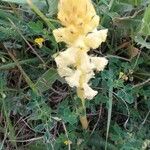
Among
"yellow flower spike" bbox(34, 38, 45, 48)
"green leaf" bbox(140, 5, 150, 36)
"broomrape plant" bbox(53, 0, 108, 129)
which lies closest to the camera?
"broomrape plant" bbox(53, 0, 108, 129)

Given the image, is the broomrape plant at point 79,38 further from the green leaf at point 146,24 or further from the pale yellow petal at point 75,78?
the green leaf at point 146,24

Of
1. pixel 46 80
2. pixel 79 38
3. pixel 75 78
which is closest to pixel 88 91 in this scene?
pixel 75 78

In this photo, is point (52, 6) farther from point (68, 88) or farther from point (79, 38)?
point (79, 38)

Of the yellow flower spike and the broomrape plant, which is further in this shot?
the yellow flower spike

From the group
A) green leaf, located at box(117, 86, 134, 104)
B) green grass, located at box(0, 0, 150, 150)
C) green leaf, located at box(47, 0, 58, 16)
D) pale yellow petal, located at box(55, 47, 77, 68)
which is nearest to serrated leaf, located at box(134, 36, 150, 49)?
green grass, located at box(0, 0, 150, 150)

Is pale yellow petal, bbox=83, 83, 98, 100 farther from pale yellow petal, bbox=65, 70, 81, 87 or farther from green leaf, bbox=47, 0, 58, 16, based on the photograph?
green leaf, bbox=47, 0, 58, 16

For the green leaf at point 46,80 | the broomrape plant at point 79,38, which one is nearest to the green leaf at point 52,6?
the green leaf at point 46,80

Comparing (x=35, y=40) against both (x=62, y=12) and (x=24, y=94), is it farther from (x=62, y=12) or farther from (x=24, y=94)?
(x=62, y=12)

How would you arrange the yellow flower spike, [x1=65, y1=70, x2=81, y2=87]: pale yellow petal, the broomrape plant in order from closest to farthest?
1. the broomrape plant
2. [x1=65, y1=70, x2=81, y2=87]: pale yellow petal
3. the yellow flower spike
